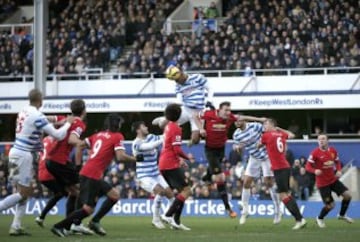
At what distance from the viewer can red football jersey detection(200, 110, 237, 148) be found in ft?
71.5

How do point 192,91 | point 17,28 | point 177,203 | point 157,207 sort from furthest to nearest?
point 17,28 → point 157,207 → point 192,91 → point 177,203

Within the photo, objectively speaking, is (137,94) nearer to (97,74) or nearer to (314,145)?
(97,74)

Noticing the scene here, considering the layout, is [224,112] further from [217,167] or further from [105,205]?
[105,205]

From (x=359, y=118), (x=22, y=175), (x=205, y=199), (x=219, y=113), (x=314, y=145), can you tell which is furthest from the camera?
(x=359, y=118)

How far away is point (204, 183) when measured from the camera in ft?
97.5

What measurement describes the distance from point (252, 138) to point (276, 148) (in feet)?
9.39

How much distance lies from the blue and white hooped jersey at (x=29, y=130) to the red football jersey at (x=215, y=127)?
516cm

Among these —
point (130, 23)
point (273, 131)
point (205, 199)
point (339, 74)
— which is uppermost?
point (130, 23)

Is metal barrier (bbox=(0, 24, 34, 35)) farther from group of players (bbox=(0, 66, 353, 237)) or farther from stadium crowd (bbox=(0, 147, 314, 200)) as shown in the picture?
group of players (bbox=(0, 66, 353, 237))

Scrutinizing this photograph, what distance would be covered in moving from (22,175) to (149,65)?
20376 millimetres

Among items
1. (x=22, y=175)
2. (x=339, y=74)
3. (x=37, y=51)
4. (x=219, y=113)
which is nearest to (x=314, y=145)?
(x=339, y=74)

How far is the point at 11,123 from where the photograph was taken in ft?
134

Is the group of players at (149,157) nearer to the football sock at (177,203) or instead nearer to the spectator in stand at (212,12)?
the football sock at (177,203)

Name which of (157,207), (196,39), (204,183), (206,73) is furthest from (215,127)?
(196,39)
